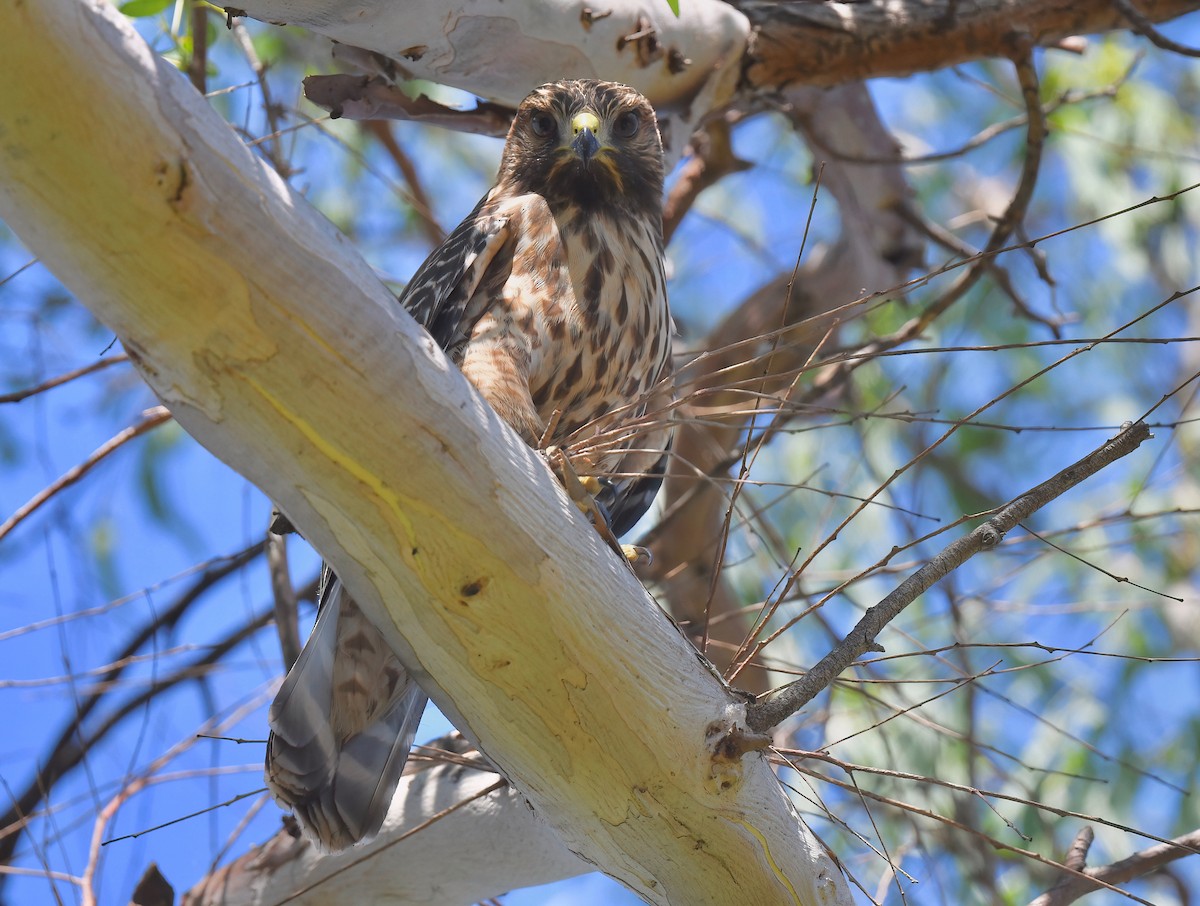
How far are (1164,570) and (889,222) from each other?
3.44m

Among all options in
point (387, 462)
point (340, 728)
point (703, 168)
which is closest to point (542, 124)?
point (703, 168)

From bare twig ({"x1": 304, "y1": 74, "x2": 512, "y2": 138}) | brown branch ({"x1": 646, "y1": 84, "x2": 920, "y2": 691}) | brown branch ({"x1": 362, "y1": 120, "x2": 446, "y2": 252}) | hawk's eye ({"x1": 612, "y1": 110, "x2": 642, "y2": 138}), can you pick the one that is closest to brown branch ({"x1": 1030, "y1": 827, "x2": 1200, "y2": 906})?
brown branch ({"x1": 646, "y1": 84, "x2": 920, "y2": 691})

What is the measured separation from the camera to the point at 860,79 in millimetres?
4215

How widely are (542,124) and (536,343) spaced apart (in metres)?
0.90

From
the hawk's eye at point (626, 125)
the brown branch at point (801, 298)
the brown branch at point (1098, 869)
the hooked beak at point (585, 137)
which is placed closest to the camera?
the brown branch at point (1098, 869)

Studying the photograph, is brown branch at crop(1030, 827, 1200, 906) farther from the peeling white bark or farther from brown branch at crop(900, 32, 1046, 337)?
the peeling white bark

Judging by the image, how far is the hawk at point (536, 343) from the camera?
277cm

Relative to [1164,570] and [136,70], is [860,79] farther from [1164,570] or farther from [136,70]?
Result: [1164,570]

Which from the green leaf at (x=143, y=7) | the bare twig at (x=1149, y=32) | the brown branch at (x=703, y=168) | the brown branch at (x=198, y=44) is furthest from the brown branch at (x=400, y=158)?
the bare twig at (x=1149, y=32)

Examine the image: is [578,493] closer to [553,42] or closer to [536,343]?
[536,343]

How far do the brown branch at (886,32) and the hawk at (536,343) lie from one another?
1.94 ft

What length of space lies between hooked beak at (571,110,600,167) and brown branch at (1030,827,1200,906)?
2.18 meters

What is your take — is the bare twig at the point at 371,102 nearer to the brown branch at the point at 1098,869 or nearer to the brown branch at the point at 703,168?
the brown branch at the point at 703,168

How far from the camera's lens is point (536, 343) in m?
3.16
